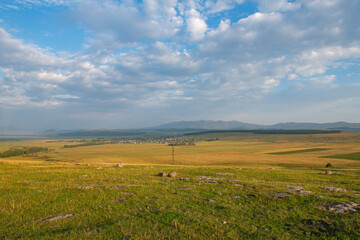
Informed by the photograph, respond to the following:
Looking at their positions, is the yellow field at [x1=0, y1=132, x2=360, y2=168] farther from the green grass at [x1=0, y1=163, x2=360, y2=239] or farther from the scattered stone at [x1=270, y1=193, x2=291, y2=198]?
the scattered stone at [x1=270, y1=193, x2=291, y2=198]

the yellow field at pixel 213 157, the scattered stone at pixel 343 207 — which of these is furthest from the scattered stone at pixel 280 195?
the yellow field at pixel 213 157

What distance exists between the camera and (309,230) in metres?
8.15

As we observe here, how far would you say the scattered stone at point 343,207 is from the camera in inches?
392

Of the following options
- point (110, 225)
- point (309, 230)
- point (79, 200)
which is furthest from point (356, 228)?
point (79, 200)

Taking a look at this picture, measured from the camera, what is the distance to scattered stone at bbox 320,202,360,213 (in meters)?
9.97

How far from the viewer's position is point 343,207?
33.9 ft

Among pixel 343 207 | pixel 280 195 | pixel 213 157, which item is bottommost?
pixel 213 157

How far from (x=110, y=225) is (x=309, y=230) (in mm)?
8720

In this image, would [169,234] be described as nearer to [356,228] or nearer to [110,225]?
[110,225]

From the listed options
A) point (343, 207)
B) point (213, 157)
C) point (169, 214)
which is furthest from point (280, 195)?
point (213, 157)

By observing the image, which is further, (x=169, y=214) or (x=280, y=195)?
(x=280, y=195)

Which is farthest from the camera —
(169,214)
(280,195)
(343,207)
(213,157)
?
(213,157)

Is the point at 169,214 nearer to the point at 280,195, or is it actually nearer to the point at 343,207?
the point at 280,195

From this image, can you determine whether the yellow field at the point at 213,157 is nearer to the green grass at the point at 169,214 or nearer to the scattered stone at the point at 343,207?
the green grass at the point at 169,214
